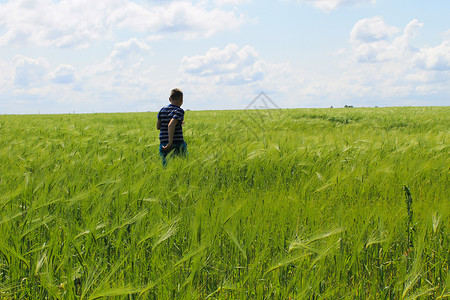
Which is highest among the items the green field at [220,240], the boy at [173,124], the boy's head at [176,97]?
the boy's head at [176,97]

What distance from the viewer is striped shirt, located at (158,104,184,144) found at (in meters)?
3.84

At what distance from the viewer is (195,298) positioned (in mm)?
1222

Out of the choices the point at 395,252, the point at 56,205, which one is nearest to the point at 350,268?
the point at 395,252

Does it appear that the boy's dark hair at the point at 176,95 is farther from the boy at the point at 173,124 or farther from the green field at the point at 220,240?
the green field at the point at 220,240

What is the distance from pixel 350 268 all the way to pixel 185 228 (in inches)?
34.6

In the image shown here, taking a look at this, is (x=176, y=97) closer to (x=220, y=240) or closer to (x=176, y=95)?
(x=176, y=95)

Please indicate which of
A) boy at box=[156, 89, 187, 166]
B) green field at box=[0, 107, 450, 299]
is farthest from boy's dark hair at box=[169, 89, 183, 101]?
green field at box=[0, 107, 450, 299]

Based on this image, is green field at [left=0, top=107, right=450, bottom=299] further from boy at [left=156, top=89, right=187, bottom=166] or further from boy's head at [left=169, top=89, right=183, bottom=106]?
boy's head at [left=169, top=89, right=183, bottom=106]

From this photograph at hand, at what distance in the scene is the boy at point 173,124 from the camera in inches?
148

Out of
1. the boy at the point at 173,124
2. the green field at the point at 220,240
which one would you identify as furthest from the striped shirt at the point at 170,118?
the green field at the point at 220,240

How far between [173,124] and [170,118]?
9.2 inches

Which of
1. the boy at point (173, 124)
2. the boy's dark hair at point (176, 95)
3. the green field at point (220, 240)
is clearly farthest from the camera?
the boy's dark hair at point (176, 95)

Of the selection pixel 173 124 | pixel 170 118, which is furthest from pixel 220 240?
pixel 170 118

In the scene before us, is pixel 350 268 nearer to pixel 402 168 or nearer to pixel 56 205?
pixel 56 205
